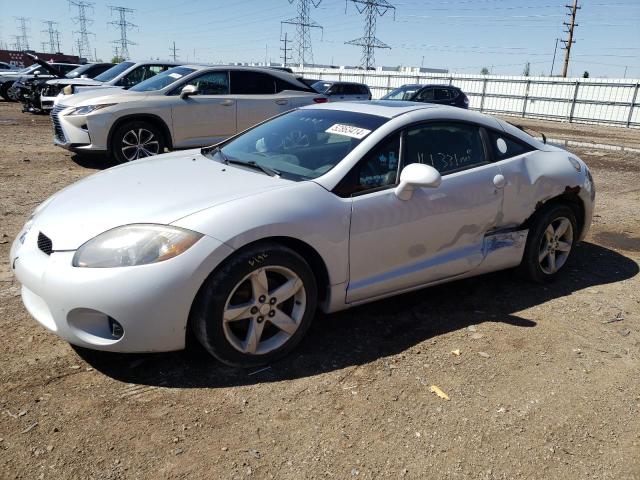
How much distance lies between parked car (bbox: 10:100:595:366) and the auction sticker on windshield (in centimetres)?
1

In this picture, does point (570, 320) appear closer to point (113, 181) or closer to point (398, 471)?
point (398, 471)

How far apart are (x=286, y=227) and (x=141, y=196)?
0.86 metres

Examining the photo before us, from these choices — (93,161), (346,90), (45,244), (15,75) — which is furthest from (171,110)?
(15,75)

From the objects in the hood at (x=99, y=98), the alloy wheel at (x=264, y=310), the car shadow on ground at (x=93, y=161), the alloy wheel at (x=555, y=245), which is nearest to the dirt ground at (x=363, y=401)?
the alloy wheel at (x=264, y=310)

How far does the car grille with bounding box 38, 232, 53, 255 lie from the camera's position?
2.88m

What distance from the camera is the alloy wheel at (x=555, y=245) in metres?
4.48

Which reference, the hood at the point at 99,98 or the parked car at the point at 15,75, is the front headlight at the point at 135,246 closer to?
the hood at the point at 99,98

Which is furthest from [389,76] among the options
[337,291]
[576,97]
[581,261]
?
[337,291]

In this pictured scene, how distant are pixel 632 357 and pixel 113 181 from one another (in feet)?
11.5

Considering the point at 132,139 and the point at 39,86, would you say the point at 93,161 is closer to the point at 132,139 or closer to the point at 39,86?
the point at 132,139

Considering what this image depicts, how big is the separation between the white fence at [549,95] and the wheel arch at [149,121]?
959 inches

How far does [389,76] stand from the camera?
34.6 metres

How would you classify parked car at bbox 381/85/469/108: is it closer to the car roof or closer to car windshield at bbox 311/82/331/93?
car windshield at bbox 311/82/331/93

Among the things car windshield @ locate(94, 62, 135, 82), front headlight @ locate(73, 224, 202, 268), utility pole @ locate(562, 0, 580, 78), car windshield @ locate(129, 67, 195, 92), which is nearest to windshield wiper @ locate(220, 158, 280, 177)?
front headlight @ locate(73, 224, 202, 268)
